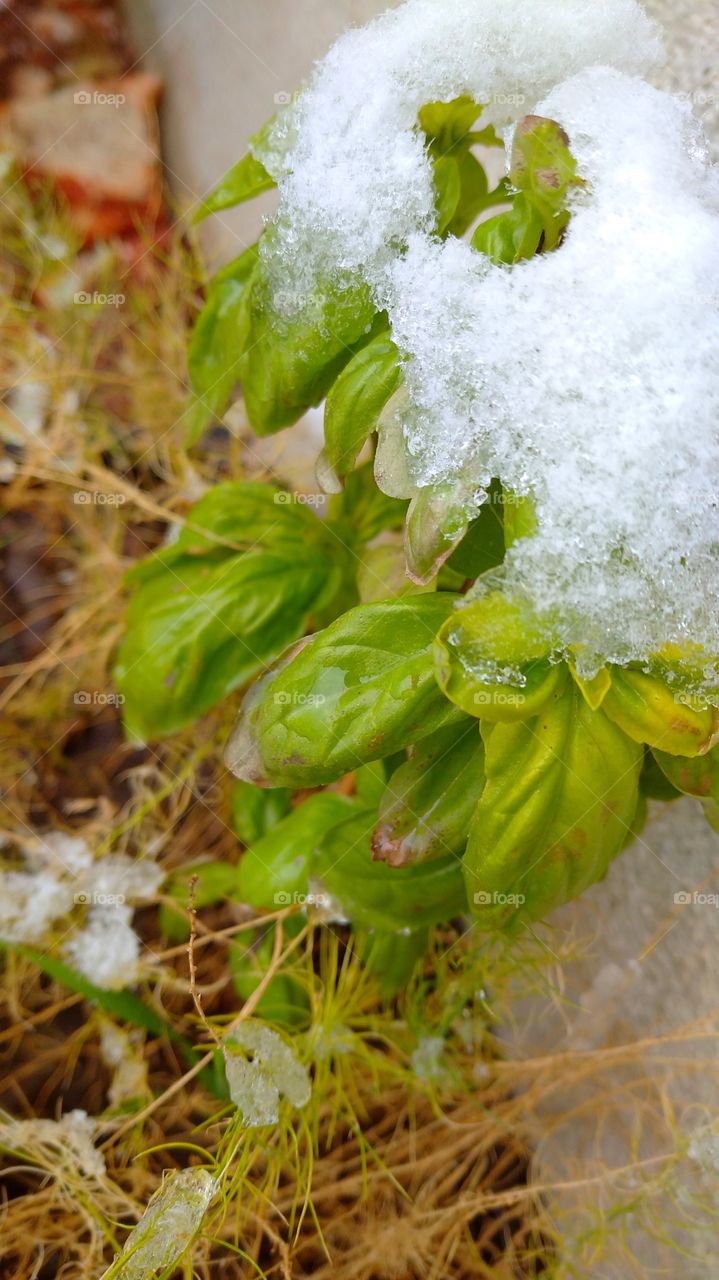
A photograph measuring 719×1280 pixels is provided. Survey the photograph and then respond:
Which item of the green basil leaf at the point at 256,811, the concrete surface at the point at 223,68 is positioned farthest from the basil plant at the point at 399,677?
the concrete surface at the point at 223,68

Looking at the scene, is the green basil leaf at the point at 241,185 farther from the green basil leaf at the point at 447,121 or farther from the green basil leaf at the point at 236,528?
the green basil leaf at the point at 236,528

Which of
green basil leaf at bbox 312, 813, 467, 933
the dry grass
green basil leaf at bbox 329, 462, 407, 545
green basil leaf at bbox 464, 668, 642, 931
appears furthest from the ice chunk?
green basil leaf at bbox 329, 462, 407, 545

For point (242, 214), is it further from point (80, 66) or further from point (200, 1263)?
point (200, 1263)

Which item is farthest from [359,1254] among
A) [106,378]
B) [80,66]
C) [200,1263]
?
[80,66]

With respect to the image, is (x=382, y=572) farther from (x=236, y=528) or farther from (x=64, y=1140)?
(x=64, y=1140)

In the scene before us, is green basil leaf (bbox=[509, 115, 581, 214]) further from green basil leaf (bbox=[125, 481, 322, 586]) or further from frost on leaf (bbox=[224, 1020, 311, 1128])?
frost on leaf (bbox=[224, 1020, 311, 1128])

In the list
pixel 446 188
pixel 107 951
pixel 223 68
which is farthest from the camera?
pixel 223 68

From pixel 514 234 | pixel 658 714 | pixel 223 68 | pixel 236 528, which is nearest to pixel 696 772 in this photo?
pixel 658 714
